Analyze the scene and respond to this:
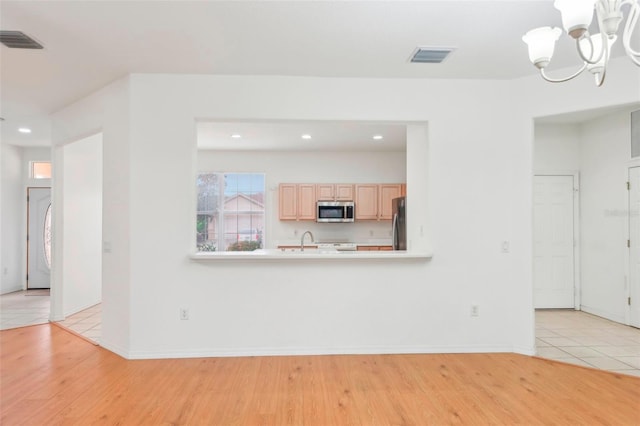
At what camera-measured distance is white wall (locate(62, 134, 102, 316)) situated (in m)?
4.94

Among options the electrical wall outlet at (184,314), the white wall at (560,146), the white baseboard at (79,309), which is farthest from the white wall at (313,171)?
the electrical wall outlet at (184,314)

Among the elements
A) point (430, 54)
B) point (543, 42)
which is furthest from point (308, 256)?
point (543, 42)

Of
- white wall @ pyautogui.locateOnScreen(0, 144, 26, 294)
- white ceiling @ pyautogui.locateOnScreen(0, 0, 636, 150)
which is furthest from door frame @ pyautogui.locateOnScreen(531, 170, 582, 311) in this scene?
white wall @ pyautogui.locateOnScreen(0, 144, 26, 294)

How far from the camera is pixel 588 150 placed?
5.09m

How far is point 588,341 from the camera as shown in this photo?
3.92 m

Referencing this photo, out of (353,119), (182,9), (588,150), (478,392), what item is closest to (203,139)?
(353,119)

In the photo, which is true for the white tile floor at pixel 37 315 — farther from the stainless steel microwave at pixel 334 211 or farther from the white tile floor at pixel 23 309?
the stainless steel microwave at pixel 334 211

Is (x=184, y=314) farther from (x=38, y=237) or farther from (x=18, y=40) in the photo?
(x=38, y=237)

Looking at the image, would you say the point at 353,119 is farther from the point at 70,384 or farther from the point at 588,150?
the point at 588,150

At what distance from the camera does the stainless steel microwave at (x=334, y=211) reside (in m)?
6.88

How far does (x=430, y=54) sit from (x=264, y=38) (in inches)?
53.3

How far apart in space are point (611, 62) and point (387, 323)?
3.02 m

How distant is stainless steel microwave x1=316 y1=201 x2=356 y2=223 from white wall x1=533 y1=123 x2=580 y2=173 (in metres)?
3.10

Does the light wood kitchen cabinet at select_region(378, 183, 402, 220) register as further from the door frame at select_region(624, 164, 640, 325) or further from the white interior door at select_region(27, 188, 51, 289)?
the white interior door at select_region(27, 188, 51, 289)
